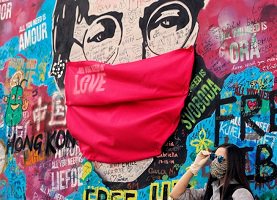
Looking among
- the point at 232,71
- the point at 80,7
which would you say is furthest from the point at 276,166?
the point at 80,7

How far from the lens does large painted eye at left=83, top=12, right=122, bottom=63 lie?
22.5ft

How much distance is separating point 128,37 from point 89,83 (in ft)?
2.22

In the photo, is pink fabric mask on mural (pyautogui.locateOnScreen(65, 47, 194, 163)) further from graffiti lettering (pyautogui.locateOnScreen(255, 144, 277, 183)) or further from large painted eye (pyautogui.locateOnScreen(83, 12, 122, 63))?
graffiti lettering (pyautogui.locateOnScreen(255, 144, 277, 183))

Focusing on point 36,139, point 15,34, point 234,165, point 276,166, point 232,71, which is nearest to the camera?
point 234,165

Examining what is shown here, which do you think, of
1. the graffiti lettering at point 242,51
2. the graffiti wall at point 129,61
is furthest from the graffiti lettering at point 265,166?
the graffiti lettering at point 242,51

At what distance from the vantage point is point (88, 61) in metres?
7.02

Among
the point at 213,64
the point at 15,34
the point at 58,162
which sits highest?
the point at 15,34

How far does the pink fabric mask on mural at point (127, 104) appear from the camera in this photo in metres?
6.11

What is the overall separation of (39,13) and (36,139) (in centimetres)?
160

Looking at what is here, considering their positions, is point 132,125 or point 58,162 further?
point 58,162

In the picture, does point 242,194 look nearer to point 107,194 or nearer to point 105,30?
point 107,194

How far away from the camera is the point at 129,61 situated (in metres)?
6.63

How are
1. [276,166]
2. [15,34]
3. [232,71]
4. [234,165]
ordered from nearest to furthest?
1. [234,165]
2. [276,166]
3. [232,71]
4. [15,34]

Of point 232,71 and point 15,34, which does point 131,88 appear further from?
point 15,34
